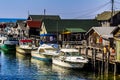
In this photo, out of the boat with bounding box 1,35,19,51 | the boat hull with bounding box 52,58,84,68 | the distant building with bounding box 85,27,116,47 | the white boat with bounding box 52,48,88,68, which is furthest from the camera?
the boat with bounding box 1,35,19,51

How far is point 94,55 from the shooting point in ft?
199

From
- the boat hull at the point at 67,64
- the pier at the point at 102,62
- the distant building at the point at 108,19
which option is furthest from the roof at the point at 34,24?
the pier at the point at 102,62

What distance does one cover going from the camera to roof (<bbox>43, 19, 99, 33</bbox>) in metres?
104

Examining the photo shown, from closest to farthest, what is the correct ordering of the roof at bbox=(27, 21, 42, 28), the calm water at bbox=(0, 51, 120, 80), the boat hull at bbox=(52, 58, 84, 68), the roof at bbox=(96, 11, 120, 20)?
the calm water at bbox=(0, 51, 120, 80)
the boat hull at bbox=(52, 58, 84, 68)
the roof at bbox=(96, 11, 120, 20)
the roof at bbox=(27, 21, 42, 28)

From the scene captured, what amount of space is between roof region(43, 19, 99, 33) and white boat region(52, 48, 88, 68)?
127 ft

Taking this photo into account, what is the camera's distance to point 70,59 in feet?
199

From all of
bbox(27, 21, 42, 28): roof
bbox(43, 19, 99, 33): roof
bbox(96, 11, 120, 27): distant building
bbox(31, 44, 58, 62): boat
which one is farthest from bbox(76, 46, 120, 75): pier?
bbox(27, 21, 42, 28): roof

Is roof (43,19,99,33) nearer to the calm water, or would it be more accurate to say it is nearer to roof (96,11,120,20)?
roof (96,11,120,20)

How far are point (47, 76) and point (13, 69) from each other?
10503 mm

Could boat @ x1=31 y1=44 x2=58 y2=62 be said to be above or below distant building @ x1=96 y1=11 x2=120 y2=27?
below

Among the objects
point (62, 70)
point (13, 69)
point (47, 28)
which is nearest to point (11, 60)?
point (13, 69)

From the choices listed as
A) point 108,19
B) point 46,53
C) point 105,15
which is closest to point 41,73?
point 46,53

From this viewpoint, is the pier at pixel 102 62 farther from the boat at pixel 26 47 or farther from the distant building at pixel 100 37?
the boat at pixel 26 47

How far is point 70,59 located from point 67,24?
47265 millimetres
